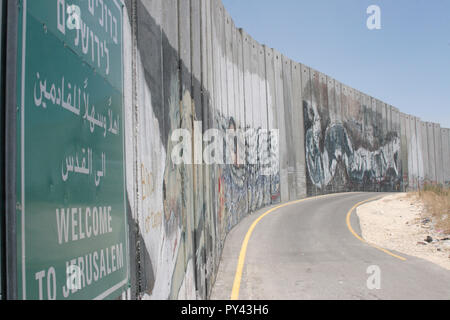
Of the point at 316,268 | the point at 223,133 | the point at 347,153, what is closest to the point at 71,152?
the point at 316,268

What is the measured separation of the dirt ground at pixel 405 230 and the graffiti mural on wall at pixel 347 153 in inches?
337

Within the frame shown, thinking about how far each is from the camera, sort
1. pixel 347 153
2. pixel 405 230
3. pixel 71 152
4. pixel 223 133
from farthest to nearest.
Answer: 1. pixel 347 153
2. pixel 405 230
3. pixel 223 133
4. pixel 71 152

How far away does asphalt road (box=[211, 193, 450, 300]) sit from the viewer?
26.6 feet

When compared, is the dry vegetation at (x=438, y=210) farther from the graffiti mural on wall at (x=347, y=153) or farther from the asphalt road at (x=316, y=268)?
the graffiti mural on wall at (x=347, y=153)

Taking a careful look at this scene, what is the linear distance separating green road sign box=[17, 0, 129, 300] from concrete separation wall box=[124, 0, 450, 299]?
328 millimetres

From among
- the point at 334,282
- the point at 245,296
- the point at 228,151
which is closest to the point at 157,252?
the point at 245,296

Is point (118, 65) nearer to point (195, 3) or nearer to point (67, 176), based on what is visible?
point (67, 176)

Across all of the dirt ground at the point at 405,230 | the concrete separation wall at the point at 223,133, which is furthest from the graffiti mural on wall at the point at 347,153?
the dirt ground at the point at 405,230

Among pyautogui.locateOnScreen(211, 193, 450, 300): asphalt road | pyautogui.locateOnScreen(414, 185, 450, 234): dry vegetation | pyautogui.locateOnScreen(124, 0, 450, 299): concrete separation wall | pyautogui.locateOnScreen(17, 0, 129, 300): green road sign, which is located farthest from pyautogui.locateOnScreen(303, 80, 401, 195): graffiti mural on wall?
pyautogui.locateOnScreen(17, 0, 129, 300): green road sign

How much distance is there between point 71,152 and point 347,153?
1456 inches

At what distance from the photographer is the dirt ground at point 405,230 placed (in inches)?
511

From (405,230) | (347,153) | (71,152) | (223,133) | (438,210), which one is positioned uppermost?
(347,153)

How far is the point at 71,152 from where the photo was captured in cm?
206

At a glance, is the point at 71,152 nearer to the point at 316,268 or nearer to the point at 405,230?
the point at 316,268
